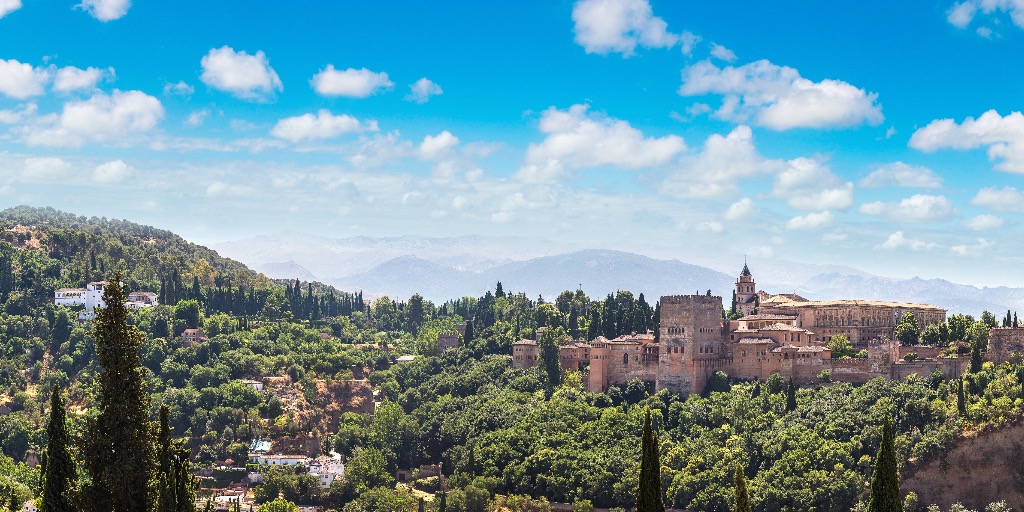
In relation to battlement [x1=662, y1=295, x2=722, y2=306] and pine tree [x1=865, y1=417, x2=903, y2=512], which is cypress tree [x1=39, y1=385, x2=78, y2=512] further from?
battlement [x1=662, y1=295, x2=722, y2=306]

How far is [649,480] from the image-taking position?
989 inches

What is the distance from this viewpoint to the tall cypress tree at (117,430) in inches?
852

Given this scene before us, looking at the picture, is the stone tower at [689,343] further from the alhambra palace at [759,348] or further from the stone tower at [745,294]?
the stone tower at [745,294]

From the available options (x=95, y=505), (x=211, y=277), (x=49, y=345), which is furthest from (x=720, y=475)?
(x=211, y=277)

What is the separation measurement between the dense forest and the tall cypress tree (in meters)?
24.9

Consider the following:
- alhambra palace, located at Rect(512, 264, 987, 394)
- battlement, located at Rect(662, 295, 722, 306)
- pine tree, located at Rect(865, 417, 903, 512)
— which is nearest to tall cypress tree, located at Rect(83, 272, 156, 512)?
pine tree, located at Rect(865, 417, 903, 512)

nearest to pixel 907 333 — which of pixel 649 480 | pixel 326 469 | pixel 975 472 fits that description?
pixel 975 472

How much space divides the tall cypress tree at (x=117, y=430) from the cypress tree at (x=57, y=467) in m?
1.11

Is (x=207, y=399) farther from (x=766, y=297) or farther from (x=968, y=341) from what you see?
(x=968, y=341)

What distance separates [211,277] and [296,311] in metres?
16.6

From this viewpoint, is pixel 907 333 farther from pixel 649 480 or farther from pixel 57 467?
pixel 57 467

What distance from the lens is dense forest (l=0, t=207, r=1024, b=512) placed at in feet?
209

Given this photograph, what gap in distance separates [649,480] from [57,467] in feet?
41.1

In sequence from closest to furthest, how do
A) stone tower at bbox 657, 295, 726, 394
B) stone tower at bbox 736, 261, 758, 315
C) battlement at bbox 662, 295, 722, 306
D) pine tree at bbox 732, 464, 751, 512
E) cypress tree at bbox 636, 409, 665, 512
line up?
cypress tree at bbox 636, 409, 665, 512
pine tree at bbox 732, 464, 751, 512
stone tower at bbox 657, 295, 726, 394
battlement at bbox 662, 295, 722, 306
stone tower at bbox 736, 261, 758, 315
